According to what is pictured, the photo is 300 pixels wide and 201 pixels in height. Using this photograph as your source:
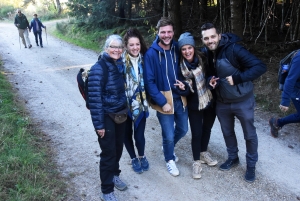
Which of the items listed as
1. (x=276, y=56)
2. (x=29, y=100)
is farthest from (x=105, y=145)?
(x=276, y=56)

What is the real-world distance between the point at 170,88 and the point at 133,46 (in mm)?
721

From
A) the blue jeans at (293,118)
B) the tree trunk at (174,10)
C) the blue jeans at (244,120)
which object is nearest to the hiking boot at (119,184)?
the blue jeans at (244,120)

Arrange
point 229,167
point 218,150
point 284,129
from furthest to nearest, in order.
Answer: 1. point 284,129
2. point 218,150
3. point 229,167

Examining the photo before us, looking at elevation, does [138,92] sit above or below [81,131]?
above

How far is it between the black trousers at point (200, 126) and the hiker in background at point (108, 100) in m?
1.01

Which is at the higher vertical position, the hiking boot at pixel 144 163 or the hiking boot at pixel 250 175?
the hiking boot at pixel 144 163

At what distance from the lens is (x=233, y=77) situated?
3201 mm

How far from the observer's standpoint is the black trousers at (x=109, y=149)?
3123 mm

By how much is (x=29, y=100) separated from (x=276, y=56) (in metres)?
7.20

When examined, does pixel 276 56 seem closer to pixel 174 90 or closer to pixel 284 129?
pixel 284 129

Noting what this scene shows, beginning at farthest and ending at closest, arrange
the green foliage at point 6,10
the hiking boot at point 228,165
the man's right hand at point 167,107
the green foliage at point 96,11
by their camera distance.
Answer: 1. the green foliage at point 6,10
2. the green foliage at point 96,11
3. the hiking boot at point 228,165
4. the man's right hand at point 167,107

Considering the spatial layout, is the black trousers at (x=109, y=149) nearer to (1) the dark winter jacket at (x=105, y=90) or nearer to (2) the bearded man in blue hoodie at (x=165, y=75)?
(1) the dark winter jacket at (x=105, y=90)

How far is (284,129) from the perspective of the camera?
5.12 m

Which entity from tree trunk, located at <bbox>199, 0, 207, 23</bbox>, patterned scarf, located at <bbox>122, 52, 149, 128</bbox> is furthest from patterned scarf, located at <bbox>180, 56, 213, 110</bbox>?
tree trunk, located at <bbox>199, 0, 207, 23</bbox>
